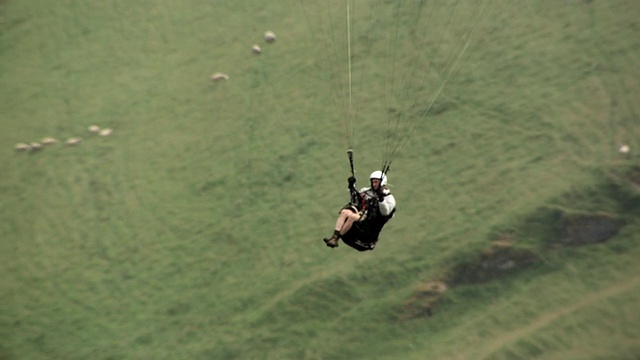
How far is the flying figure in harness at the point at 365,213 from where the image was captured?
1553 cm

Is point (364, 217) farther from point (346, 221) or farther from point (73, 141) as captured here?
point (73, 141)

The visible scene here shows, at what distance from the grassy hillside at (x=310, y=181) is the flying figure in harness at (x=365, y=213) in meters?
5.22

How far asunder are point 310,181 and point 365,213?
236 inches

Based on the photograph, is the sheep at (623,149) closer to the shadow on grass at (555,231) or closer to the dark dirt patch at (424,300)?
the shadow on grass at (555,231)

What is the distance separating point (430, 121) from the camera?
885 inches

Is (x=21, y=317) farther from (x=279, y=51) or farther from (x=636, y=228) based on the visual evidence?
(x=636, y=228)

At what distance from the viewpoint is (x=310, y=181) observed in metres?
21.6

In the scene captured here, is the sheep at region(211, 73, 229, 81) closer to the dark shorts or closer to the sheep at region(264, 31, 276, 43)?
the sheep at region(264, 31, 276, 43)

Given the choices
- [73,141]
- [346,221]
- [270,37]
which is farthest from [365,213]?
[73,141]

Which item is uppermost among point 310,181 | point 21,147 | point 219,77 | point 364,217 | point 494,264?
point 219,77

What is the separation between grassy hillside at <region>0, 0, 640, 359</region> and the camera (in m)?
20.9

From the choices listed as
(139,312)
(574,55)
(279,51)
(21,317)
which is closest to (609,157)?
(574,55)

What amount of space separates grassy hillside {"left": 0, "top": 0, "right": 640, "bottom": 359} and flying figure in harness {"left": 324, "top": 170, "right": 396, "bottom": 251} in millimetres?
5221

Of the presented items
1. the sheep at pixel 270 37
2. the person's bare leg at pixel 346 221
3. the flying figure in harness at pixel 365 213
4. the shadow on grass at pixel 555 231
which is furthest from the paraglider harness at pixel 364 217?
the sheep at pixel 270 37
